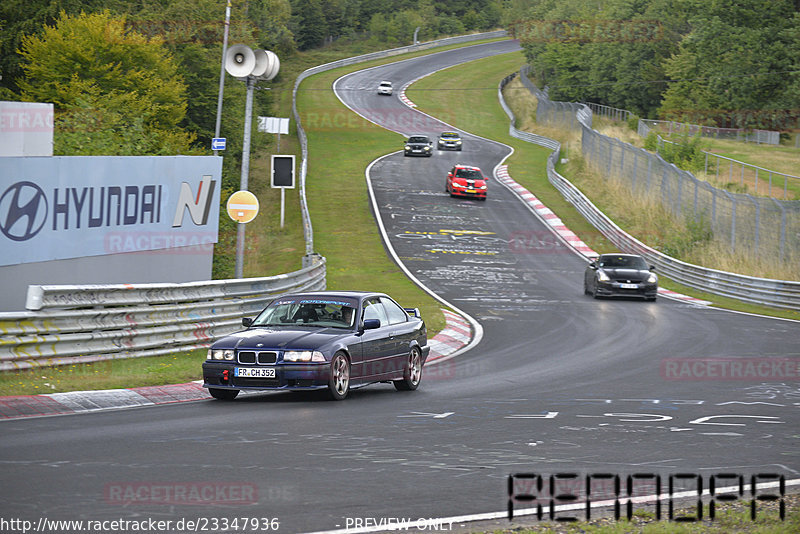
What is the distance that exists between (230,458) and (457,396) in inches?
222

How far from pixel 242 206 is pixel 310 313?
810cm

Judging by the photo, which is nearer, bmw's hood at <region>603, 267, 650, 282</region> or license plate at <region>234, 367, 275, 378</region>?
license plate at <region>234, 367, 275, 378</region>

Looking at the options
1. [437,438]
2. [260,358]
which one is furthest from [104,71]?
[437,438]

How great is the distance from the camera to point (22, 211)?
582 inches

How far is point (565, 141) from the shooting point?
7825 cm

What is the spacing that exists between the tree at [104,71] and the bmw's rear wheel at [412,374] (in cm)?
2935

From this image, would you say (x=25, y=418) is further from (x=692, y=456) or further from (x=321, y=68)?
(x=321, y=68)

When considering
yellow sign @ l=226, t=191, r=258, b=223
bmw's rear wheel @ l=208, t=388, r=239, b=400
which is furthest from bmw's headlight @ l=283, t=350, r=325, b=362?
yellow sign @ l=226, t=191, r=258, b=223

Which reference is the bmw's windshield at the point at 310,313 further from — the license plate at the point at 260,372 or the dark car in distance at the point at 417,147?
the dark car in distance at the point at 417,147

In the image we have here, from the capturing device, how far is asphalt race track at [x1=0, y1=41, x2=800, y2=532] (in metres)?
6.93

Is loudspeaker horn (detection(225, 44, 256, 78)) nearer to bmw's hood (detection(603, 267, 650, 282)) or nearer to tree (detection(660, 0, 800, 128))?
bmw's hood (detection(603, 267, 650, 282))

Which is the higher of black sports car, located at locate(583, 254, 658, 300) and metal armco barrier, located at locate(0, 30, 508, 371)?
metal armco barrier, located at locate(0, 30, 508, 371)

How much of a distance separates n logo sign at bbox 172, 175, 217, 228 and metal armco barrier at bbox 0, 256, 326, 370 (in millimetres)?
1970

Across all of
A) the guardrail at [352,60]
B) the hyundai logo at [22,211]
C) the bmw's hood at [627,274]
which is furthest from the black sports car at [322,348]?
the guardrail at [352,60]
